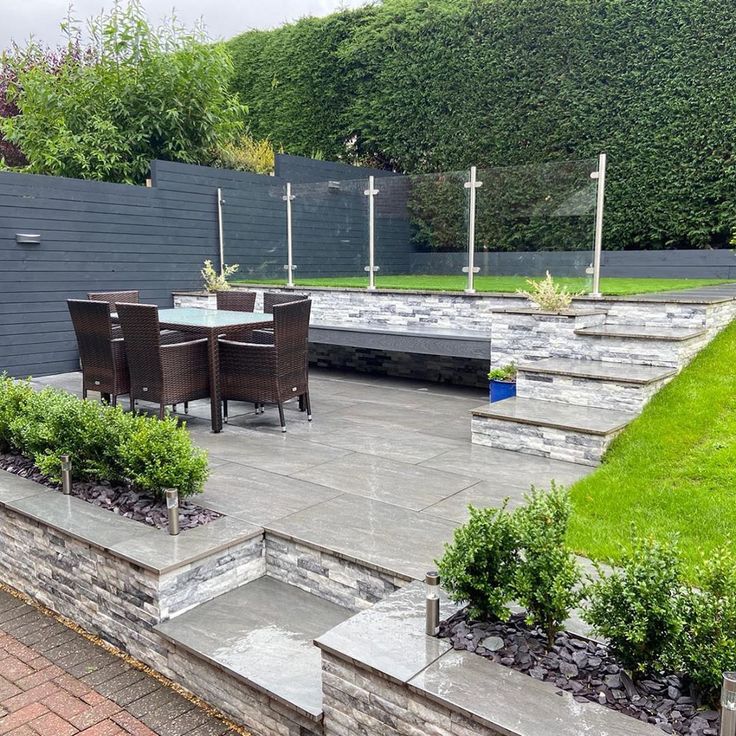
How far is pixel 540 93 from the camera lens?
32.1 ft

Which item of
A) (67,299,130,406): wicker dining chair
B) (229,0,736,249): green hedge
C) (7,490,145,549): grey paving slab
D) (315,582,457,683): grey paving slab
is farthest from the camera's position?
(229,0,736,249): green hedge

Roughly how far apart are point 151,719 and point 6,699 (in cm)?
55

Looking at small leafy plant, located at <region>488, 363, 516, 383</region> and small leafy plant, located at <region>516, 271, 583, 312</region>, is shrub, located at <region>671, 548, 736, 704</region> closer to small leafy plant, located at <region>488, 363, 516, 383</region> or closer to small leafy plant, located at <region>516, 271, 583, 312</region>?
small leafy plant, located at <region>488, 363, 516, 383</region>

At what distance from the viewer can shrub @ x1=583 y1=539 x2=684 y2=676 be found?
171 cm

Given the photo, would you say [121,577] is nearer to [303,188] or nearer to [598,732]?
[598,732]

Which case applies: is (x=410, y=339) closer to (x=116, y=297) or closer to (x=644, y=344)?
(x=644, y=344)

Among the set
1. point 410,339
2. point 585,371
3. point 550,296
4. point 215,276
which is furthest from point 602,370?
point 215,276

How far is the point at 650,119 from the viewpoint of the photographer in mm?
8922

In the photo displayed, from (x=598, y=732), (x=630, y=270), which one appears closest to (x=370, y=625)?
(x=598, y=732)

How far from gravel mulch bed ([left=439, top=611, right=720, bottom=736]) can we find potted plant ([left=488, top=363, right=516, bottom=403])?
3272 millimetres

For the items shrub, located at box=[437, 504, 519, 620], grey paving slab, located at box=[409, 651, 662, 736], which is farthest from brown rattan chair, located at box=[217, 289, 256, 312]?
grey paving slab, located at box=[409, 651, 662, 736]

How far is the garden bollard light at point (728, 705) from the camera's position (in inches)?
58.3

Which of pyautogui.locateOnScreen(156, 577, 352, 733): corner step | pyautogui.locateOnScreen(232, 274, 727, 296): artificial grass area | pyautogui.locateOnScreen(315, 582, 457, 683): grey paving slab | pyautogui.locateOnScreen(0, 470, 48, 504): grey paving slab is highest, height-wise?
pyautogui.locateOnScreen(232, 274, 727, 296): artificial grass area

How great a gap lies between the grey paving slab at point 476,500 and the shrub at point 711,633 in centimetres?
142
